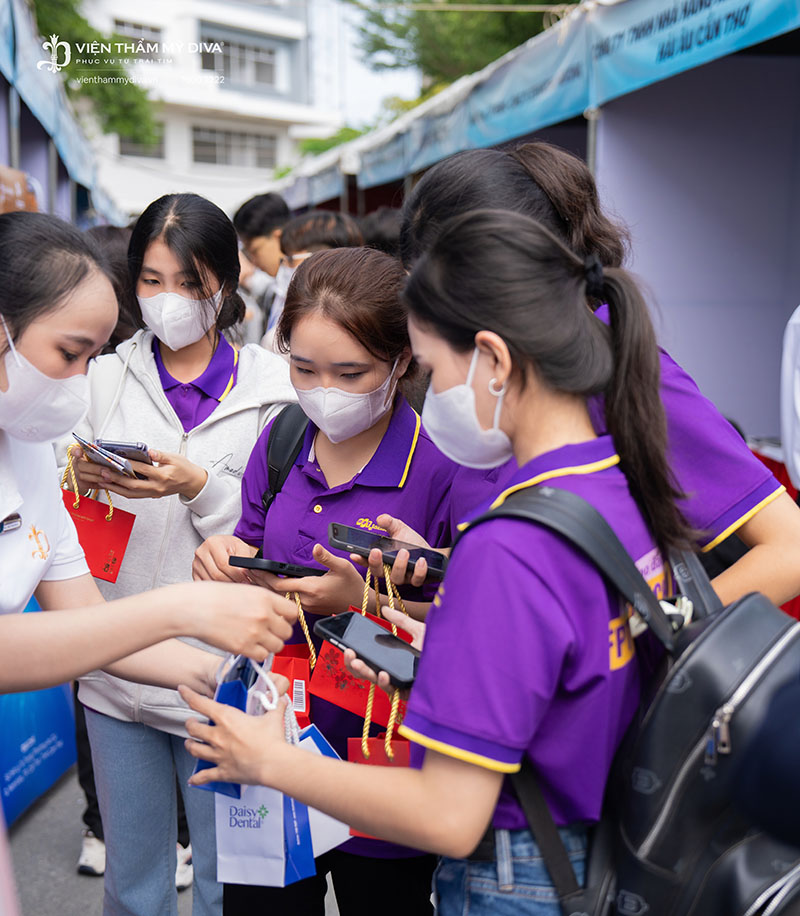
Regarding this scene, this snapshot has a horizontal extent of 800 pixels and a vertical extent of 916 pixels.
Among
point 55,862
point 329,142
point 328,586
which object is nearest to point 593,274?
point 328,586

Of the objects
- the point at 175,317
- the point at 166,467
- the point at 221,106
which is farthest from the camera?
the point at 221,106

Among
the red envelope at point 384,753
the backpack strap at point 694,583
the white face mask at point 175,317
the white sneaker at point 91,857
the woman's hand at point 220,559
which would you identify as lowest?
the white sneaker at point 91,857

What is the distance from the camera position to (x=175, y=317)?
2.24 meters

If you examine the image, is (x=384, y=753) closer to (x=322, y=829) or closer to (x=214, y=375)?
(x=322, y=829)

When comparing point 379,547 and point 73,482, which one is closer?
point 379,547

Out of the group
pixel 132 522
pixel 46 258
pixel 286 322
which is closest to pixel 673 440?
pixel 286 322

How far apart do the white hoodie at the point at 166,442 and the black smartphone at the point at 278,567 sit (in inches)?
19.4

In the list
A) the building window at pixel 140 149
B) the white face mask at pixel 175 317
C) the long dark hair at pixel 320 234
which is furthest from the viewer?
the building window at pixel 140 149

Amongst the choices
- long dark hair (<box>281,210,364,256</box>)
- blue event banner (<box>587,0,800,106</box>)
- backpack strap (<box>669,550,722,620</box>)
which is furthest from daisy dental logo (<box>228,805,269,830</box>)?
long dark hair (<box>281,210,364,256</box>)

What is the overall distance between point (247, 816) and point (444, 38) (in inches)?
701

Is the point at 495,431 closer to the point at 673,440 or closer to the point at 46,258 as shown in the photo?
the point at 673,440

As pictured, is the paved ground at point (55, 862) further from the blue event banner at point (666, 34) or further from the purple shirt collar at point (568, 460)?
the blue event banner at point (666, 34)

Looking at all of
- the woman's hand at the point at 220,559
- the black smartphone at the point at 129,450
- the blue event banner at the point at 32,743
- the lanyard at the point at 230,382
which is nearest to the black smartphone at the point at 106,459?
the black smartphone at the point at 129,450

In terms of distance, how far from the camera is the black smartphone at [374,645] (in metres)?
1.34
